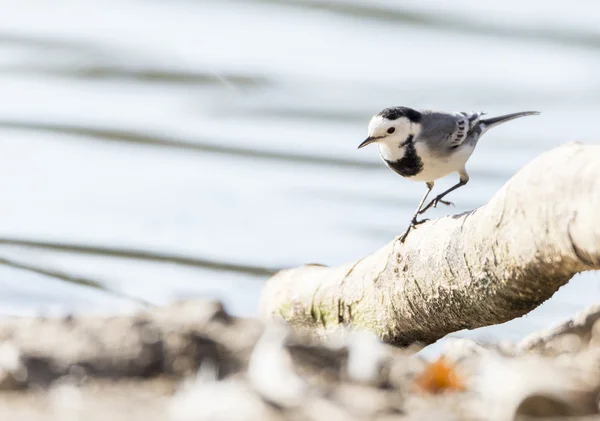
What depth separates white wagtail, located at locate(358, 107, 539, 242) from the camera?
6.44 metres

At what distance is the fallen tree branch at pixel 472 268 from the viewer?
368cm

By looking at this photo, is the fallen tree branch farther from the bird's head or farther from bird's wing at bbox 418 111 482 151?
bird's wing at bbox 418 111 482 151

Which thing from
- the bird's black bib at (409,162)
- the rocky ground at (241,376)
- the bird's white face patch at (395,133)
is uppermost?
the bird's white face patch at (395,133)

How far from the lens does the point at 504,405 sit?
2928 millimetres

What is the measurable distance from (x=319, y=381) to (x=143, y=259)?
7.10 metres

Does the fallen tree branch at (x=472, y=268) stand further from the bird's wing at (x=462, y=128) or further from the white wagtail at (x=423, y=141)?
the bird's wing at (x=462, y=128)

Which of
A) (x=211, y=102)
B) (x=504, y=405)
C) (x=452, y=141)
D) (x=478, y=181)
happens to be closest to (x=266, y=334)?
(x=504, y=405)

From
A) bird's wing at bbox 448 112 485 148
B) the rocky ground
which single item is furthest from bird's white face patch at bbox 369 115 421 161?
the rocky ground

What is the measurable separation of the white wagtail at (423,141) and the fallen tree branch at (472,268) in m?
0.89

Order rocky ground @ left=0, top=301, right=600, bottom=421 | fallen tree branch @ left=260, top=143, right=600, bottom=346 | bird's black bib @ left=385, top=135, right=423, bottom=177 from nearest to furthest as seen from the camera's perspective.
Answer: rocky ground @ left=0, top=301, right=600, bottom=421 < fallen tree branch @ left=260, top=143, right=600, bottom=346 < bird's black bib @ left=385, top=135, right=423, bottom=177

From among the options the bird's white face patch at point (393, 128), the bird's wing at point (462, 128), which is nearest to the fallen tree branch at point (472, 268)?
the bird's white face patch at point (393, 128)

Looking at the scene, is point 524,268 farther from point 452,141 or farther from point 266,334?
point 452,141

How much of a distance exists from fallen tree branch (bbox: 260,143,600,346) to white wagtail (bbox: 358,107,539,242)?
893 millimetres

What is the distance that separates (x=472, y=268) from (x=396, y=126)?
84.3 inches
